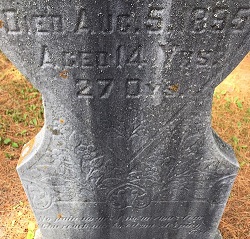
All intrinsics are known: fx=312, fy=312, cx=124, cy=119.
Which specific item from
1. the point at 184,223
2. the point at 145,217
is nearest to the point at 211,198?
the point at 184,223

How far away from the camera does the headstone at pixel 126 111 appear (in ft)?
4.51

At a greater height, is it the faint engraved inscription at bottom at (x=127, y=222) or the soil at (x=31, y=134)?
the faint engraved inscription at bottom at (x=127, y=222)

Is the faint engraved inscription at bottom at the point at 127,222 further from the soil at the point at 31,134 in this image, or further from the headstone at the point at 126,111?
the soil at the point at 31,134

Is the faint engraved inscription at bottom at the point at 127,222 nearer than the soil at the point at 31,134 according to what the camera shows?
Yes

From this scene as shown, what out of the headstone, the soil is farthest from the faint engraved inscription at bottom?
the soil

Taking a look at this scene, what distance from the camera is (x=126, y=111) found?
1711 mm

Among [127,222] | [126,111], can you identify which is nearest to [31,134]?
[127,222]

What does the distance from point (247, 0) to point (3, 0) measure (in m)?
1.04

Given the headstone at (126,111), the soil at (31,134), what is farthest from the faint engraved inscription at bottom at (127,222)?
the soil at (31,134)

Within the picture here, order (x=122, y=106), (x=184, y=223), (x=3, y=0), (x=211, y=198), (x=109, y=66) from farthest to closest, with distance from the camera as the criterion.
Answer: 1. (x=184, y=223)
2. (x=211, y=198)
3. (x=122, y=106)
4. (x=109, y=66)
5. (x=3, y=0)

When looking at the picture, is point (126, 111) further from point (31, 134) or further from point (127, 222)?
point (31, 134)

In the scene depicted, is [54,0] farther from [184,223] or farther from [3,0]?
[184,223]

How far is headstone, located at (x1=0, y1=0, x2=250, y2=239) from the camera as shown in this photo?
138cm

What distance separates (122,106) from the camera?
1687 millimetres
